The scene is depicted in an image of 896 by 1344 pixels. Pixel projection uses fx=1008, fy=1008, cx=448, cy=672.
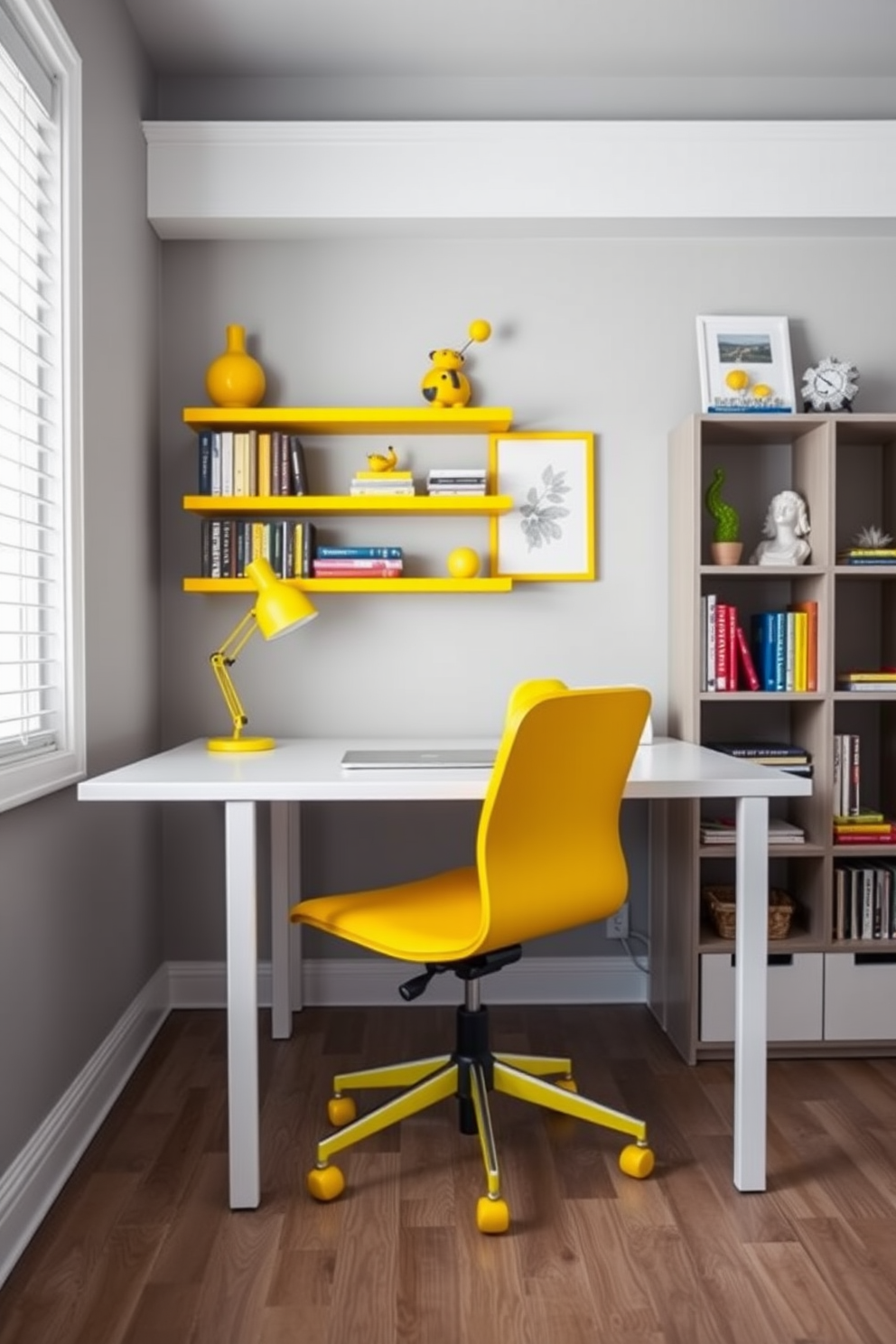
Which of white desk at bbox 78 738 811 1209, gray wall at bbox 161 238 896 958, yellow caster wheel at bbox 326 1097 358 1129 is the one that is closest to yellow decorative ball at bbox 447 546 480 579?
gray wall at bbox 161 238 896 958

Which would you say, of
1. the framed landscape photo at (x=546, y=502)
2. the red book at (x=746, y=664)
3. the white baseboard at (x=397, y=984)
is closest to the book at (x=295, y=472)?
the framed landscape photo at (x=546, y=502)

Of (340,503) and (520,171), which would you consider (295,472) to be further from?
(520,171)

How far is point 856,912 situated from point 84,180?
252 cm

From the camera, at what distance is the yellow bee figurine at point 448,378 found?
2.72m

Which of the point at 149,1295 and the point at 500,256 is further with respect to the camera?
the point at 500,256

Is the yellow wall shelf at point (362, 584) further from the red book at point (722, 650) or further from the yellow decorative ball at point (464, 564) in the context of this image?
the red book at point (722, 650)

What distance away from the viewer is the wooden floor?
60.5 inches

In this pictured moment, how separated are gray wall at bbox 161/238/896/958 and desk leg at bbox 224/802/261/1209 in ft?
3.54

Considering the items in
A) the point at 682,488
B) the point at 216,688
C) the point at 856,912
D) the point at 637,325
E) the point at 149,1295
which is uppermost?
the point at 637,325

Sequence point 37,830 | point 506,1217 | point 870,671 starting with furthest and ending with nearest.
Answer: point 870,671
point 37,830
point 506,1217

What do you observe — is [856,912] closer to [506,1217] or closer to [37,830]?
[506,1217]

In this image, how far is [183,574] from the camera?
287 cm

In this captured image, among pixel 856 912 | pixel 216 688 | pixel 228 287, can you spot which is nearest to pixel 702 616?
pixel 856 912

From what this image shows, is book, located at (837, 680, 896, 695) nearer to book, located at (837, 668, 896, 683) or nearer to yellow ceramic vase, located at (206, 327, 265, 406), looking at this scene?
book, located at (837, 668, 896, 683)
